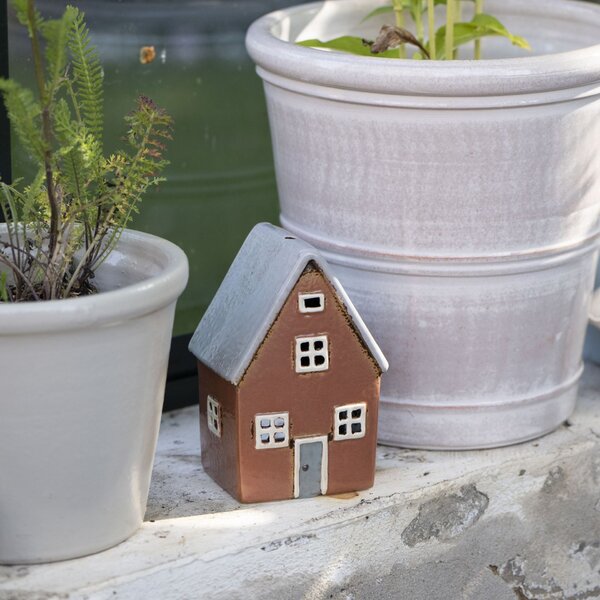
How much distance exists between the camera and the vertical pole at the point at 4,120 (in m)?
1.20

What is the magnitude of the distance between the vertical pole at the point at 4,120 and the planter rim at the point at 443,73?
0.93 ft

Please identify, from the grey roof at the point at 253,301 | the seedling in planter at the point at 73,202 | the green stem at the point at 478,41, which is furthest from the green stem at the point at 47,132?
the green stem at the point at 478,41

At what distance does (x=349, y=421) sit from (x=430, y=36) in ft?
1.40

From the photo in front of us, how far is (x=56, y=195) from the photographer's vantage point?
102cm

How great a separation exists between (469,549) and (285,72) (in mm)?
525

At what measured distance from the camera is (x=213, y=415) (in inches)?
45.2

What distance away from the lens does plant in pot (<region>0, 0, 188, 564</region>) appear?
3.01ft

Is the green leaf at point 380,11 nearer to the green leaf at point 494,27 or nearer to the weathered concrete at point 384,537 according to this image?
the green leaf at point 494,27

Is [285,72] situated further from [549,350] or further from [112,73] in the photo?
[549,350]

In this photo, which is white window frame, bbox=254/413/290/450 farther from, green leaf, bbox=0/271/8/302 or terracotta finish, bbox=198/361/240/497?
green leaf, bbox=0/271/8/302

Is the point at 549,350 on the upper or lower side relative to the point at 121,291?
lower

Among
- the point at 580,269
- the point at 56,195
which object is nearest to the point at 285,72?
the point at 56,195

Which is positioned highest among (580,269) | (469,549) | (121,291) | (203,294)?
(121,291)

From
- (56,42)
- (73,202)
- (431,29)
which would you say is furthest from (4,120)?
(431,29)
